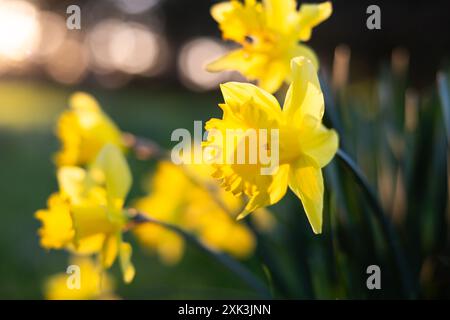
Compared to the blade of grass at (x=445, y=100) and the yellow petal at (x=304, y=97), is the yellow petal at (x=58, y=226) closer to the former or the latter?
the yellow petal at (x=304, y=97)

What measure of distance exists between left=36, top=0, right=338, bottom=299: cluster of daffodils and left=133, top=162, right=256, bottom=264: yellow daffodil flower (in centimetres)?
3

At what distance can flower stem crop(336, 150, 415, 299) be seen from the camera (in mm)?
881

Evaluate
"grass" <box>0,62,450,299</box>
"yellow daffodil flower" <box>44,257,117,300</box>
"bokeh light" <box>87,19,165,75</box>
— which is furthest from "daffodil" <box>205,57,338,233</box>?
"bokeh light" <box>87,19,165,75</box>

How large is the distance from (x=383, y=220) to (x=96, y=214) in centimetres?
49

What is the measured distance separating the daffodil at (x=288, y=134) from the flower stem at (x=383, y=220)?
5 cm

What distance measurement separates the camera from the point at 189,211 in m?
1.85

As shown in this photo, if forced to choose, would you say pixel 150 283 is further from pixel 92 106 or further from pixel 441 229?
pixel 441 229

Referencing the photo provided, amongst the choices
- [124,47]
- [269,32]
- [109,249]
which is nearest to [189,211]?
[109,249]

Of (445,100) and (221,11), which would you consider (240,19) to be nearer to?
(221,11)

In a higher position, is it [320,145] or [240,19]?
[240,19]

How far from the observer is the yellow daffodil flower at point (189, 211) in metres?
1.75

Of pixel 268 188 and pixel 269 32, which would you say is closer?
pixel 268 188
